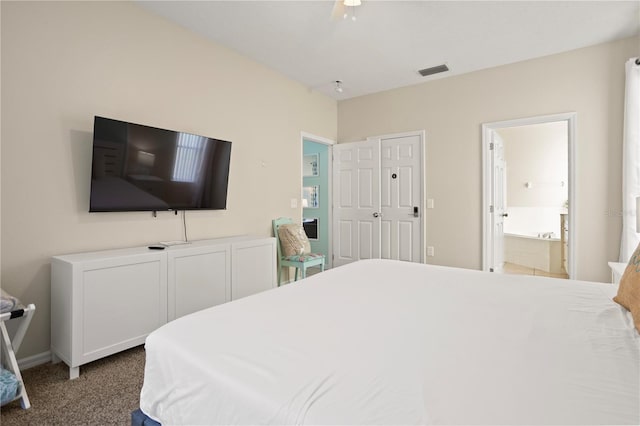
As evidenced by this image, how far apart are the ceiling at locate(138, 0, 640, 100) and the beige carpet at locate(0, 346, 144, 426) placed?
9.32 feet

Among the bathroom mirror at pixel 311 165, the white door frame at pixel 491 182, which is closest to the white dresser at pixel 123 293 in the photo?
the bathroom mirror at pixel 311 165

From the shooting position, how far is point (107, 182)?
2420 millimetres

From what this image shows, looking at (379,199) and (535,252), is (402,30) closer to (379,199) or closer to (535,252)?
(379,199)

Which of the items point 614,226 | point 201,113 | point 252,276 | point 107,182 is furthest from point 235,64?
point 614,226

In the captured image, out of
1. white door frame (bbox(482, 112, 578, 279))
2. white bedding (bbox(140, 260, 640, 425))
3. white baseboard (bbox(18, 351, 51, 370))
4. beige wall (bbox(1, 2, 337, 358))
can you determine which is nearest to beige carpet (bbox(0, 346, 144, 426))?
white baseboard (bbox(18, 351, 51, 370))

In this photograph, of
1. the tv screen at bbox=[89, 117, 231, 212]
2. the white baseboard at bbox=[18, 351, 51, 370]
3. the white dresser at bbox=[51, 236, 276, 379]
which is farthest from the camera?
the tv screen at bbox=[89, 117, 231, 212]

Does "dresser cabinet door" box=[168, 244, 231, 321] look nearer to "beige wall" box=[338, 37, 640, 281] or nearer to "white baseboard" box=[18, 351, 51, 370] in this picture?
"white baseboard" box=[18, 351, 51, 370]

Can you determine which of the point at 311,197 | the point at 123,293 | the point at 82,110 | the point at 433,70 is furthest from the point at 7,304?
the point at 433,70

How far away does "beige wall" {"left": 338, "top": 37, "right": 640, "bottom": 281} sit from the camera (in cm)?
332

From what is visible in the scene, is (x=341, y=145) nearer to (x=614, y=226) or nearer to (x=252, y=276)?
(x=252, y=276)

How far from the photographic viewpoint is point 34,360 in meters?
2.19

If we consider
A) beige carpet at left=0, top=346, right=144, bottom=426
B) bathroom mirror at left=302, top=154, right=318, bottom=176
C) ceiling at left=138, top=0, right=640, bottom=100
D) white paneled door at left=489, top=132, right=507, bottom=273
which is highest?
ceiling at left=138, top=0, right=640, bottom=100

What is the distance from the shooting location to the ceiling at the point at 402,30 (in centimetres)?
273

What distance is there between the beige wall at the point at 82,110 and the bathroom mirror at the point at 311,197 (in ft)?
6.60
